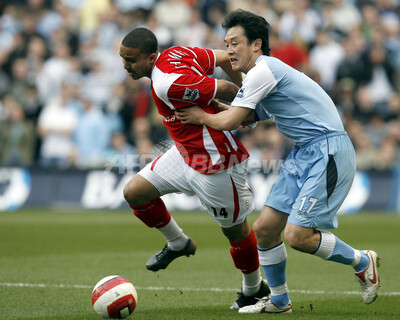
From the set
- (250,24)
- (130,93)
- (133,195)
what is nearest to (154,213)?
(133,195)

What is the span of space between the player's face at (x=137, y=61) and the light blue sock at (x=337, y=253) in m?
2.07

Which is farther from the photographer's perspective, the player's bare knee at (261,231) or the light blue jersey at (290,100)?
the player's bare knee at (261,231)

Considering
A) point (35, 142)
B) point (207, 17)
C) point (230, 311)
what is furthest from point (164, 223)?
point (207, 17)

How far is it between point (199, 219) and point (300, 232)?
31.7ft

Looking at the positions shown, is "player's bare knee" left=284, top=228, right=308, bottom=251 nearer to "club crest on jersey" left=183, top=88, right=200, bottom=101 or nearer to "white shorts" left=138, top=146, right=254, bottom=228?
"white shorts" left=138, top=146, right=254, bottom=228

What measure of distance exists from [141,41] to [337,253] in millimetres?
2433

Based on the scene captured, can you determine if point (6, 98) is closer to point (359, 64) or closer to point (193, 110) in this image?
point (359, 64)

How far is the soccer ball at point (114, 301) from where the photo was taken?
6.06 metres

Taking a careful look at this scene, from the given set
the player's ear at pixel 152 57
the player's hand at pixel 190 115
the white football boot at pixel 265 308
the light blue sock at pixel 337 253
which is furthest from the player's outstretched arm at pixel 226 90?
the white football boot at pixel 265 308

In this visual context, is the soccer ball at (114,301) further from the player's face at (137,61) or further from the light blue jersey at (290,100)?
the player's face at (137,61)

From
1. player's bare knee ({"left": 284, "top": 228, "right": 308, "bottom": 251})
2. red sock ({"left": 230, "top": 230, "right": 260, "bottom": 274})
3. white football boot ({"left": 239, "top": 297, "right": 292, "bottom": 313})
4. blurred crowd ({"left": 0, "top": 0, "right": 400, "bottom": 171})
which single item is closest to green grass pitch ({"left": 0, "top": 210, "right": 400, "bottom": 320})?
white football boot ({"left": 239, "top": 297, "right": 292, "bottom": 313})

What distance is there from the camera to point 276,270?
6.52 m

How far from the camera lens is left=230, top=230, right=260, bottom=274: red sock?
22.9 feet

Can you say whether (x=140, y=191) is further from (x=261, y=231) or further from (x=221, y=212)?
(x=261, y=231)
